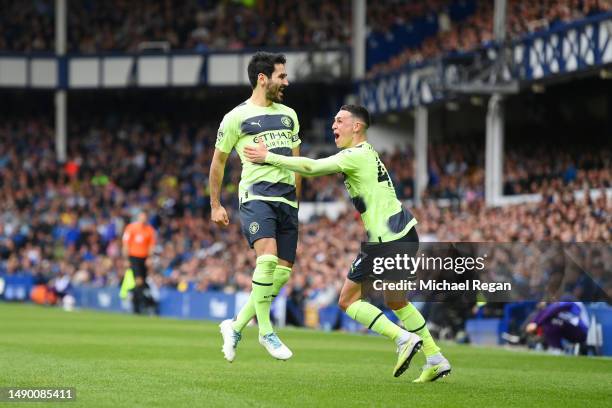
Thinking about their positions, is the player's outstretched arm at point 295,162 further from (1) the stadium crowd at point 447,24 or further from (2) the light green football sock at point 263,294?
(1) the stadium crowd at point 447,24

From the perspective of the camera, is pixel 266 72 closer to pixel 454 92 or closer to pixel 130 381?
pixel 130 381

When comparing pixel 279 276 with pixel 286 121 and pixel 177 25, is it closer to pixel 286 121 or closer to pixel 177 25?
pixel 286 121

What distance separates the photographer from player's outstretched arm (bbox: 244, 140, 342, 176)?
411 inches

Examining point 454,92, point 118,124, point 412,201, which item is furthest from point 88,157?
point 454,92

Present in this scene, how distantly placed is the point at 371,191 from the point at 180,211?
31378mm

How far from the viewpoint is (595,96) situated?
1357 inches

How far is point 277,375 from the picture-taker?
11047 millimetres

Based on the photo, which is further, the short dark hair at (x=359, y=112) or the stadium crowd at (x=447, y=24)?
the stadium crowd at (x=447, y=24)

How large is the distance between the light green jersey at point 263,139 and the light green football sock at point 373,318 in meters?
1.05

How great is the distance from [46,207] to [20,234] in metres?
2.35

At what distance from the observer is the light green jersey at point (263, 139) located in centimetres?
1097

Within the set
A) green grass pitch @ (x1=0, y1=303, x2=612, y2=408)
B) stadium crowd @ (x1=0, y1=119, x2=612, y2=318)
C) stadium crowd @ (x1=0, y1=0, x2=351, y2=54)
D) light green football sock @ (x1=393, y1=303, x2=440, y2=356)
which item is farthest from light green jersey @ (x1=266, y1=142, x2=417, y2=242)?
stadium crowd @ (x1=0, y1=0, x2=351, y2=54)

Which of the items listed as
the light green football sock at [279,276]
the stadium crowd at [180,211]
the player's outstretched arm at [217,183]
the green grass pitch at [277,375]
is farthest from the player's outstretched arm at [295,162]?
the stadium crowd at [180,211]

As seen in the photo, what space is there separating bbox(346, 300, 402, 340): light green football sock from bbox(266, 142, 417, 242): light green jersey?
22.7 inches
